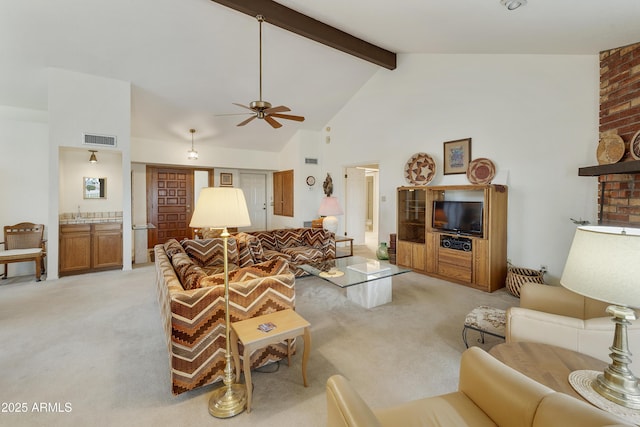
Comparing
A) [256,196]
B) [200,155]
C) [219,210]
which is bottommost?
[219,210]

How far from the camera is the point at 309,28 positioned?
4.32 m

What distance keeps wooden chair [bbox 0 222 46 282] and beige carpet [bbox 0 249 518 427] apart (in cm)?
57

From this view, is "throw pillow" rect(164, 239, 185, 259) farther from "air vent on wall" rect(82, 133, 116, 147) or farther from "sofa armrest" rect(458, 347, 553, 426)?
"sofa armrest" rect(458, 347, 553, 426)

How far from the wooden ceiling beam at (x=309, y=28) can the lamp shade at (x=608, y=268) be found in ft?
14.2

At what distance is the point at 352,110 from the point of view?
687cm

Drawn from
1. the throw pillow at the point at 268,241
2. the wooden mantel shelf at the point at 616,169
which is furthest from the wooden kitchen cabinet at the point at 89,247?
the wooden mantel shelf at the point at 616,169

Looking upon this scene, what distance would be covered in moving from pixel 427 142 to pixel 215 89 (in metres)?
4.11

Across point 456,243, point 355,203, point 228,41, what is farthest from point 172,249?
point 355,203

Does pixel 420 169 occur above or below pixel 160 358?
above

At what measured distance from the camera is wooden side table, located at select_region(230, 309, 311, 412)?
5.65ft

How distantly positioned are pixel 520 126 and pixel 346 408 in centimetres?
463

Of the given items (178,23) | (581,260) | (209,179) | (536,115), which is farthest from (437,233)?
(209,179)

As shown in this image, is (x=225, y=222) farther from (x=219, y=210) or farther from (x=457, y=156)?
(x=457, y=156)

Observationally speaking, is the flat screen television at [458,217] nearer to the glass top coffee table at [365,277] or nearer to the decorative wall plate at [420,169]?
the decorative wall plate at [420,169]
